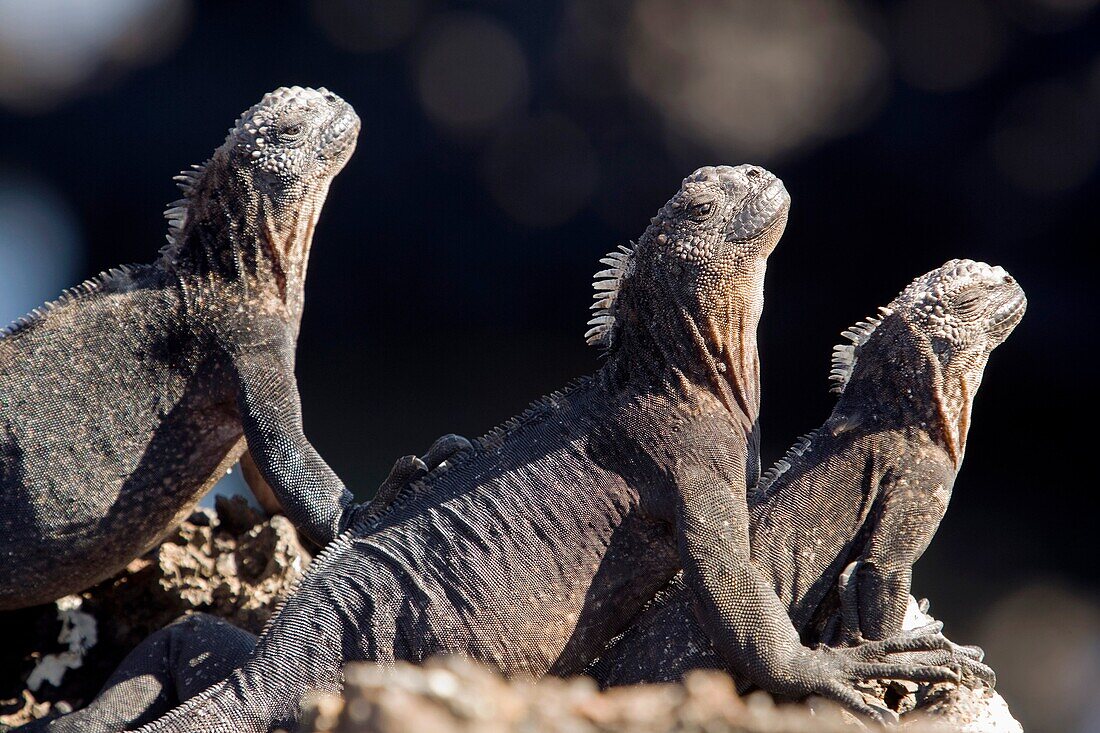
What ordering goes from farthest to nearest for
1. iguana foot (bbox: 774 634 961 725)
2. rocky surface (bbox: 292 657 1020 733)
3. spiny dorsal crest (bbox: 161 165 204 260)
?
spiny dorsal crest (bbox: 161 165 204 260)
iguana foot (bbox: 774 634 961 725)
rocky surface (bbox: 292 657 1020 733)

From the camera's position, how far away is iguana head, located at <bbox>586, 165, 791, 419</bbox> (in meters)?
3.62

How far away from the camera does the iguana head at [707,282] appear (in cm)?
362

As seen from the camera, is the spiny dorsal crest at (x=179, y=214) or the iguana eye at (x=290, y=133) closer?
the iguana eye at (x=290, y=133)

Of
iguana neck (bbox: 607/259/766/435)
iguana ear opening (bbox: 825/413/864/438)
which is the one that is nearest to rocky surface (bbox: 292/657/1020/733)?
iguana neck (bbox: 607/259/766/435)

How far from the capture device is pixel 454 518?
356cm

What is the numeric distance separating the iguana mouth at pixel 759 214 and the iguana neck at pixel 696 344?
9 cm

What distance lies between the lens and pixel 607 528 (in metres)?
3.52

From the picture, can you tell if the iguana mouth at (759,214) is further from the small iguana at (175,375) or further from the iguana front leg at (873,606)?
the small iguana at (175,375)

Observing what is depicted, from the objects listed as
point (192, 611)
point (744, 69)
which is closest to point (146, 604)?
point (192, 611)

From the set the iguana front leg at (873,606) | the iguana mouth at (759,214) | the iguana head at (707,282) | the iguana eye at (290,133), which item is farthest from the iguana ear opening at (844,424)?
the iguana eye at (290,133)

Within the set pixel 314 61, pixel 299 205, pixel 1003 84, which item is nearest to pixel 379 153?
pixel 314 61

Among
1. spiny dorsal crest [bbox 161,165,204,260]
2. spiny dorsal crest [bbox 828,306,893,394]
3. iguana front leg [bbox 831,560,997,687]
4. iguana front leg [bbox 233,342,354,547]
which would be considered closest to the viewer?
iguana front leg [bbox 831,560,997,687]

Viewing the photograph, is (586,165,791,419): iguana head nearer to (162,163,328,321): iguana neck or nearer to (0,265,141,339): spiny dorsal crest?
(162,163,328,321): iguana neck

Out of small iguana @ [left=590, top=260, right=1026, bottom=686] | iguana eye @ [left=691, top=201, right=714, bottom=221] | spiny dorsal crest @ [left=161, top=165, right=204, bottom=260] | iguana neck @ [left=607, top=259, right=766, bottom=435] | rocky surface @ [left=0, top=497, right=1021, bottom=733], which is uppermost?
spiny dorsal crest @ [left=161, top=165, right=204, bottom=260]
